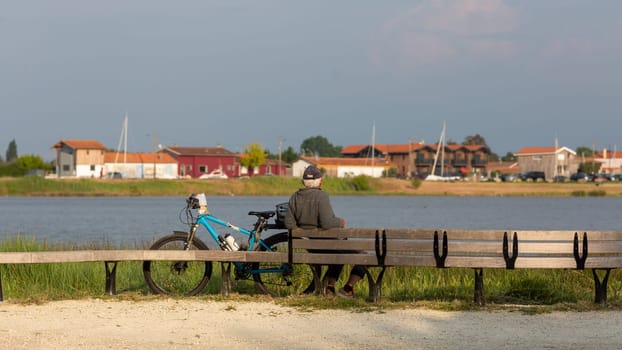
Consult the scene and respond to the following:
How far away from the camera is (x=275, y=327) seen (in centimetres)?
1018

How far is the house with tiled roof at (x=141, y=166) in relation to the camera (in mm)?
122000

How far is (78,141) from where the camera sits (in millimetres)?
129750

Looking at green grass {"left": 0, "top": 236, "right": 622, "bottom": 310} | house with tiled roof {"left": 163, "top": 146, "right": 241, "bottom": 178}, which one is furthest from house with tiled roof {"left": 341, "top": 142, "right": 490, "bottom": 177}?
green grass {"left": 0, "top": 236, "right": 622, "bottom": 310}

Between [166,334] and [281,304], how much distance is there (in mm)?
2255

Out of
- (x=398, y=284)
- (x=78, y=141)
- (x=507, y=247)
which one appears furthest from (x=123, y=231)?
(x=78, y=141)

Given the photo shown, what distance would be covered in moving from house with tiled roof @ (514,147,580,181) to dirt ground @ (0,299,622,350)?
451 feet

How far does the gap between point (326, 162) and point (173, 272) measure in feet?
432

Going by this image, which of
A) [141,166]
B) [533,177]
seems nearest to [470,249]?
[141,166]

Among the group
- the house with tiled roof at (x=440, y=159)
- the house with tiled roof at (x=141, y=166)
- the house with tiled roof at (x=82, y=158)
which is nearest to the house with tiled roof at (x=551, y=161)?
the house with tiled roof at (x=440, y=159)

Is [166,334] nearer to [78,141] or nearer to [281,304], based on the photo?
[281,304]

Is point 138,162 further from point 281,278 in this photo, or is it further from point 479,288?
point 479,288

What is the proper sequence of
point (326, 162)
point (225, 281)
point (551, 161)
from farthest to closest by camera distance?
point (551, 161)
point (326, 162)
point (225, 281)

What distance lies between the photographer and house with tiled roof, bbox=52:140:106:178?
127 m

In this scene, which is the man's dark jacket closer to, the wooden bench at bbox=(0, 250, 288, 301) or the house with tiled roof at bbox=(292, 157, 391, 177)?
the wooden bench at bbox=(0, 250, 288, 301)
